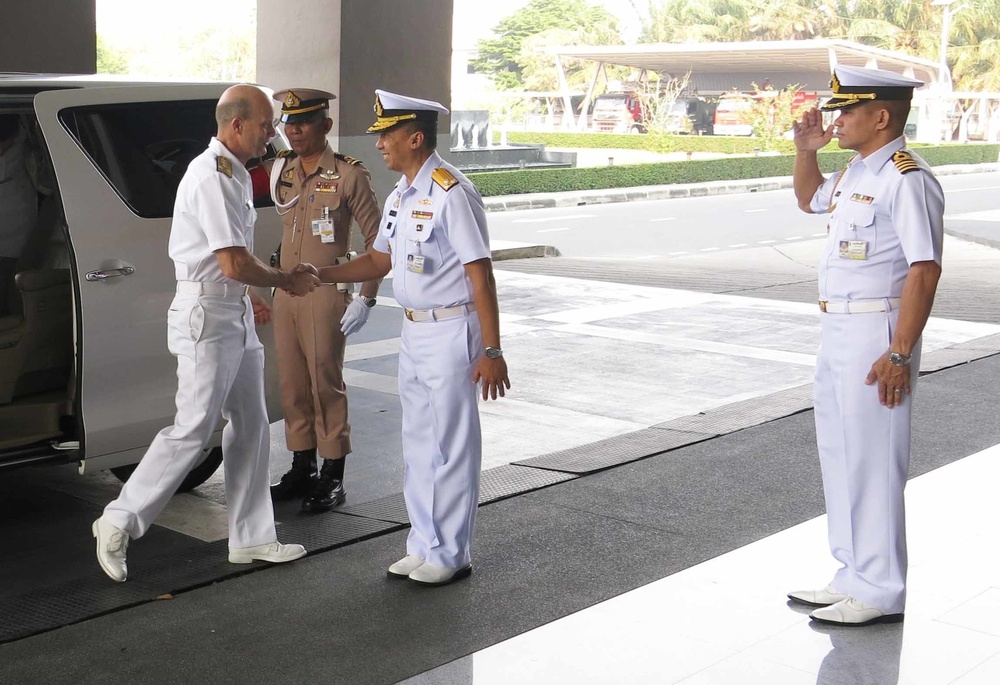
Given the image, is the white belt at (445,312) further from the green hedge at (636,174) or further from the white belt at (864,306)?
the green hedge at (636,174)

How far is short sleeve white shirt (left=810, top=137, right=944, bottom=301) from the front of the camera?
3.97 metres

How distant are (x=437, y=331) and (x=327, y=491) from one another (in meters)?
1.33

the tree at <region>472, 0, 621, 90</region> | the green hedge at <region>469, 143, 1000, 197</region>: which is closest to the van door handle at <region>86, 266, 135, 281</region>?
the green hedge at <region>469, 143, 1000, 197</region>

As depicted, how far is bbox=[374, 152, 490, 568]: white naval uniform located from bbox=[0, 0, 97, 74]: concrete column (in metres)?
5.52

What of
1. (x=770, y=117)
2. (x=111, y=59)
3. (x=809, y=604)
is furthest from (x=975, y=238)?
(x=111, y=59)

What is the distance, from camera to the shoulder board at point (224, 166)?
14.4 feet

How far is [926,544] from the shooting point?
5121 mm

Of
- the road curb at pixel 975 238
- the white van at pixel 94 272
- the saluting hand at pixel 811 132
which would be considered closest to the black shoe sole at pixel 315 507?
the white van at pixel 94 272

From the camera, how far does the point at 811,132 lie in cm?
453

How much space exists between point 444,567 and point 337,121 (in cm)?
819

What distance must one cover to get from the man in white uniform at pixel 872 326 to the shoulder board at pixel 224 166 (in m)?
2.05

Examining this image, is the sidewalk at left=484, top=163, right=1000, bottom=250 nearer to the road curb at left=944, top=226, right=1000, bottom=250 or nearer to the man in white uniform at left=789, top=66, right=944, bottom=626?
the road curb at left=944, top=226, right=1000, bottom=250

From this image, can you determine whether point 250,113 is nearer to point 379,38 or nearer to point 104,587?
point 104,587

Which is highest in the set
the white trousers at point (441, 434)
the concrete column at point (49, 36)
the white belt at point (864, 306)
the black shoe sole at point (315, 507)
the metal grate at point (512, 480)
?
the concrete column at point (49, 36)
